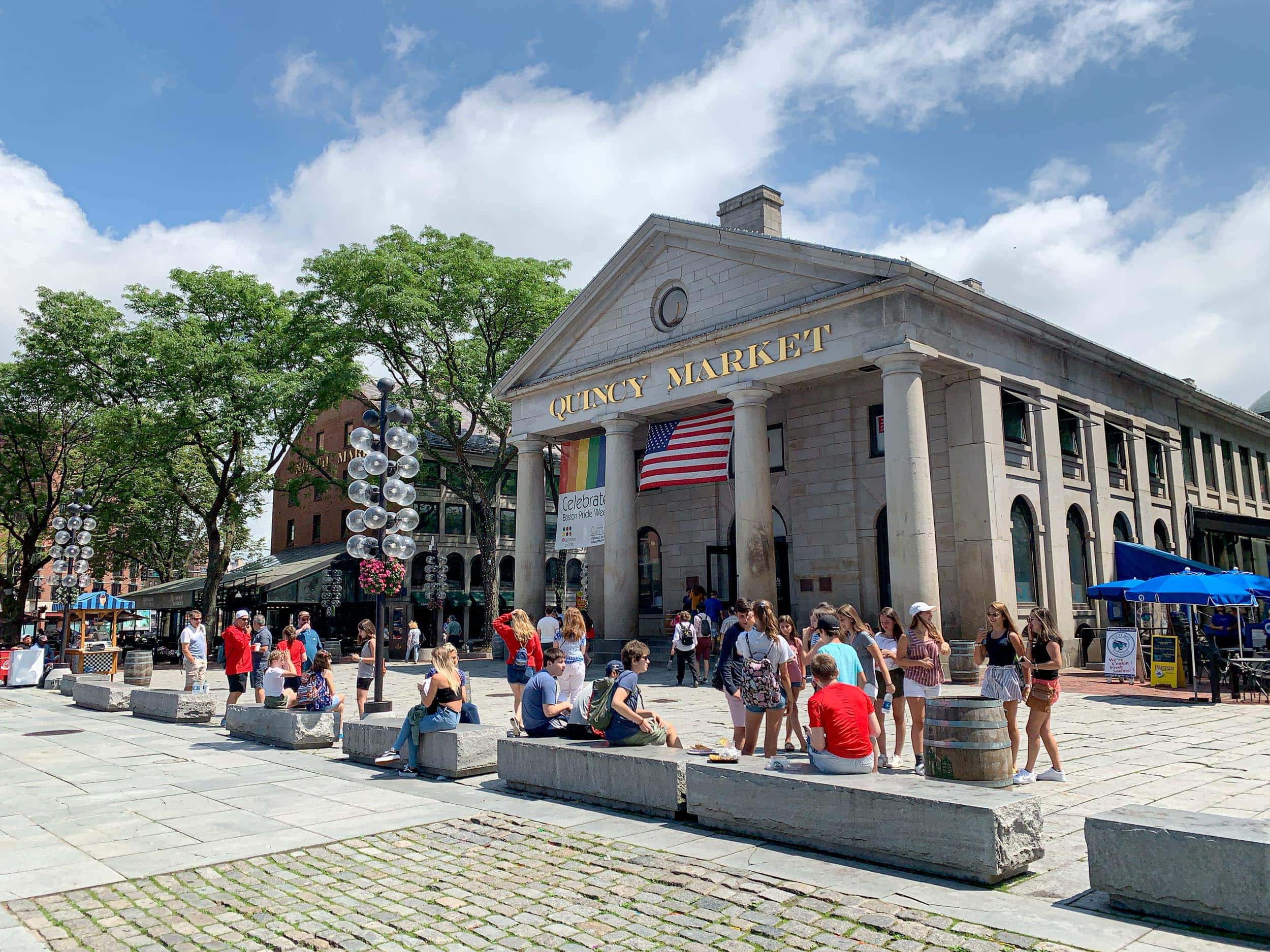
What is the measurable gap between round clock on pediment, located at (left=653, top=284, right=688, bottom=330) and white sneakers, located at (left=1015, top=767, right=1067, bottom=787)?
1973cm

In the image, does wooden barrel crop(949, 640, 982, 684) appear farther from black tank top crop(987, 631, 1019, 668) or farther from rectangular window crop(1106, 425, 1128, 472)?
rectangular window crop(1106, 425, 1128, 472)

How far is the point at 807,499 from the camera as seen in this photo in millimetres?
27984

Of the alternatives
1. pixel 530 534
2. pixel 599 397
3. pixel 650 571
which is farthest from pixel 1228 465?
pixel 530 534

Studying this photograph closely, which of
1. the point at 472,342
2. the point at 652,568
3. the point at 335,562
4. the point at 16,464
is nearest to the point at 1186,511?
the point at 652,568

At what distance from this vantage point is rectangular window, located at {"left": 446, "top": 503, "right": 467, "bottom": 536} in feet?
153

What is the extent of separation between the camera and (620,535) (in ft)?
90.8

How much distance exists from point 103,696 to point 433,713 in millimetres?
12420

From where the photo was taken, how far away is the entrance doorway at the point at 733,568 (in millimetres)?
28469

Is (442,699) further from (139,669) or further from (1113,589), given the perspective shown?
(1113,589)

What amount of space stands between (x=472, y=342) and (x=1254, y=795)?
3193 centimetres

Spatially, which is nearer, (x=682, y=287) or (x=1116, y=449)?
(x=682, y=287)

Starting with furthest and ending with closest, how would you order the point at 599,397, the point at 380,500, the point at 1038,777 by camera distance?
the point at 599,397
the point at 380,500
the point at 1038,777

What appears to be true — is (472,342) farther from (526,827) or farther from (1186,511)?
(526,827)

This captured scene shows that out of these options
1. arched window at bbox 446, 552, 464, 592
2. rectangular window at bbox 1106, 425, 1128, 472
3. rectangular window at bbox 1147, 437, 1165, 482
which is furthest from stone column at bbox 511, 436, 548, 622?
rectangular window at bbox 1147, 437, 1165, 482
